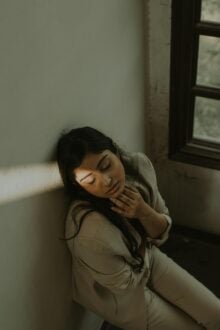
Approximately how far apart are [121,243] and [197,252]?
812 mm

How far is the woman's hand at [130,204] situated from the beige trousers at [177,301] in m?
0.27

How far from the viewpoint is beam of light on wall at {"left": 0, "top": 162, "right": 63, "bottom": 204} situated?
119cm

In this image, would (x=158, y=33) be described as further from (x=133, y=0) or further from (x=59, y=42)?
(x=59, y=42)

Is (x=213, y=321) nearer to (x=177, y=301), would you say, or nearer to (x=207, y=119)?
(x=177, y=301)

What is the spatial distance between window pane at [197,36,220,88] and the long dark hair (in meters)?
0.43

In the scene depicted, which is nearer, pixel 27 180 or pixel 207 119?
pixel 27 180

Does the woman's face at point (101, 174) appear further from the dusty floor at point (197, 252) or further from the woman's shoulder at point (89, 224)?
the dusty floor at point (197, 252)

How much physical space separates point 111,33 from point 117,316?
30.0 inches

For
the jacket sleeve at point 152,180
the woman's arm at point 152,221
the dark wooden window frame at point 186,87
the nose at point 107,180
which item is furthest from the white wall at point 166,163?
the nose at point 107,180

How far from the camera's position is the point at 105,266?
1488 millimetres

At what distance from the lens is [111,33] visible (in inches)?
61.4

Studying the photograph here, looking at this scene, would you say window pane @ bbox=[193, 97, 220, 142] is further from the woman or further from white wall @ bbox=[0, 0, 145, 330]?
the woman

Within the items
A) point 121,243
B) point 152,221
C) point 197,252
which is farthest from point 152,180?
point 197,252

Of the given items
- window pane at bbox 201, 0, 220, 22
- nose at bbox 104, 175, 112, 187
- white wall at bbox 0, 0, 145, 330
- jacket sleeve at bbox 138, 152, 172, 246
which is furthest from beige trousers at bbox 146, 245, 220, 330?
window pane at bbox 201, 0, 220, 22
